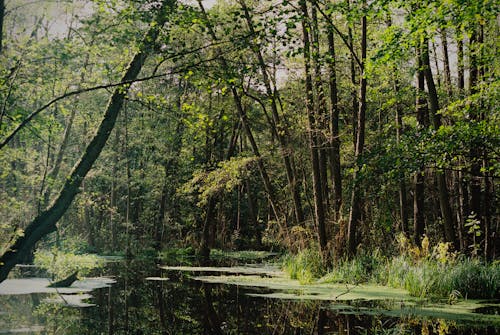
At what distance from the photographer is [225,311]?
22.9 ft

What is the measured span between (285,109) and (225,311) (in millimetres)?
8217

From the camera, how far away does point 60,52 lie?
299 inches

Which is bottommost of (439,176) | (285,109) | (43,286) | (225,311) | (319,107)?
(225,311)

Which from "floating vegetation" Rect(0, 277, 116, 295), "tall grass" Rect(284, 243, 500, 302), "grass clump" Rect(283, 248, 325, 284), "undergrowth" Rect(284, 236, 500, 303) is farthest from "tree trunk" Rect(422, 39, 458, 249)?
"floating vegetation" Rect(0, 277, 116, 295)

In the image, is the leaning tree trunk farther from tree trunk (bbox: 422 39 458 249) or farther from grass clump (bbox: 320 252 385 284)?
tree trunk (bbox: 422 39 458 249)

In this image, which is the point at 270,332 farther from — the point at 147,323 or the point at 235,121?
the point at 235,121

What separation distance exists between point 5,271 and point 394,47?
6645 millimetres

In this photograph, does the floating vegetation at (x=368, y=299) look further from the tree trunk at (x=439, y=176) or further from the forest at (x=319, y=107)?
the tree trunk at (x=439, y=176)

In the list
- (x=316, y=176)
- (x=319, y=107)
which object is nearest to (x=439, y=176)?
(x=316, y=176)

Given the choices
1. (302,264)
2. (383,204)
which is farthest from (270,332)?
(383,204)

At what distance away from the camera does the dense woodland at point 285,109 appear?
592cm

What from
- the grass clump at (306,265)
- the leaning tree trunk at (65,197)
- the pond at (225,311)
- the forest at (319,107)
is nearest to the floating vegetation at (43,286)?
the pond at (225,311)

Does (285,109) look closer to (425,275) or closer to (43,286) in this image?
(425,275)

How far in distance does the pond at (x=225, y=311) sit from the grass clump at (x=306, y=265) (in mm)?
796
